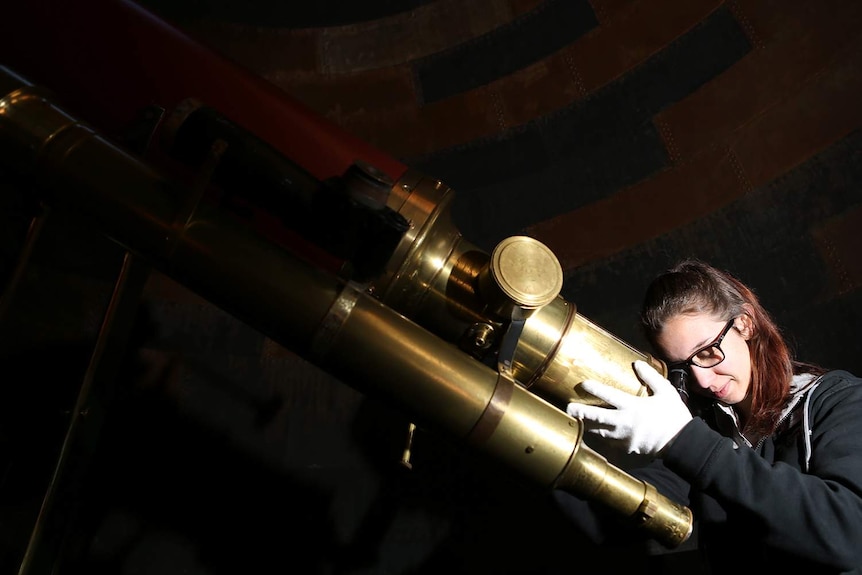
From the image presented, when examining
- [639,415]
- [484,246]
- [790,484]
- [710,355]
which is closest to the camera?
[790,484]

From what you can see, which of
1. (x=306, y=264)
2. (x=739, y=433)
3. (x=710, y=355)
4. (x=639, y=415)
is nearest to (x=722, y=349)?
(x=710, y=355)

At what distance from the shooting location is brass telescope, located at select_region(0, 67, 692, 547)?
0.88m

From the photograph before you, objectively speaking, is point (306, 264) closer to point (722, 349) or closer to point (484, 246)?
point (722, 349)

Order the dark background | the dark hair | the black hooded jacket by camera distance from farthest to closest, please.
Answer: the dark background, the dark hair, the black hooded jacket

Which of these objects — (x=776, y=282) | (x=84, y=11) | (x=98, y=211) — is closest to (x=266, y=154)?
(x=98, y=211)

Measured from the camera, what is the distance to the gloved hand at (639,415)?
1012 millimetres

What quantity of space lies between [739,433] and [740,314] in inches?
10.9

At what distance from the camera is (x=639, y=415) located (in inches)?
40.5

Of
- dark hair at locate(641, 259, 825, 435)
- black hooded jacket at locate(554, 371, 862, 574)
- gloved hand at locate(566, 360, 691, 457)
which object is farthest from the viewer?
dark hair at locate(641, 259, 825, 435)

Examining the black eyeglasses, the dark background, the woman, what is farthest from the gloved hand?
the dark background

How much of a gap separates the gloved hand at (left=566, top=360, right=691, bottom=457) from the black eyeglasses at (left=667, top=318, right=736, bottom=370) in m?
0.14

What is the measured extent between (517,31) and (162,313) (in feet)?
6.16

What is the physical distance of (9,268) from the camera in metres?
1.25

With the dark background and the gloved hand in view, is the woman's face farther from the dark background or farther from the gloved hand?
the dark background
